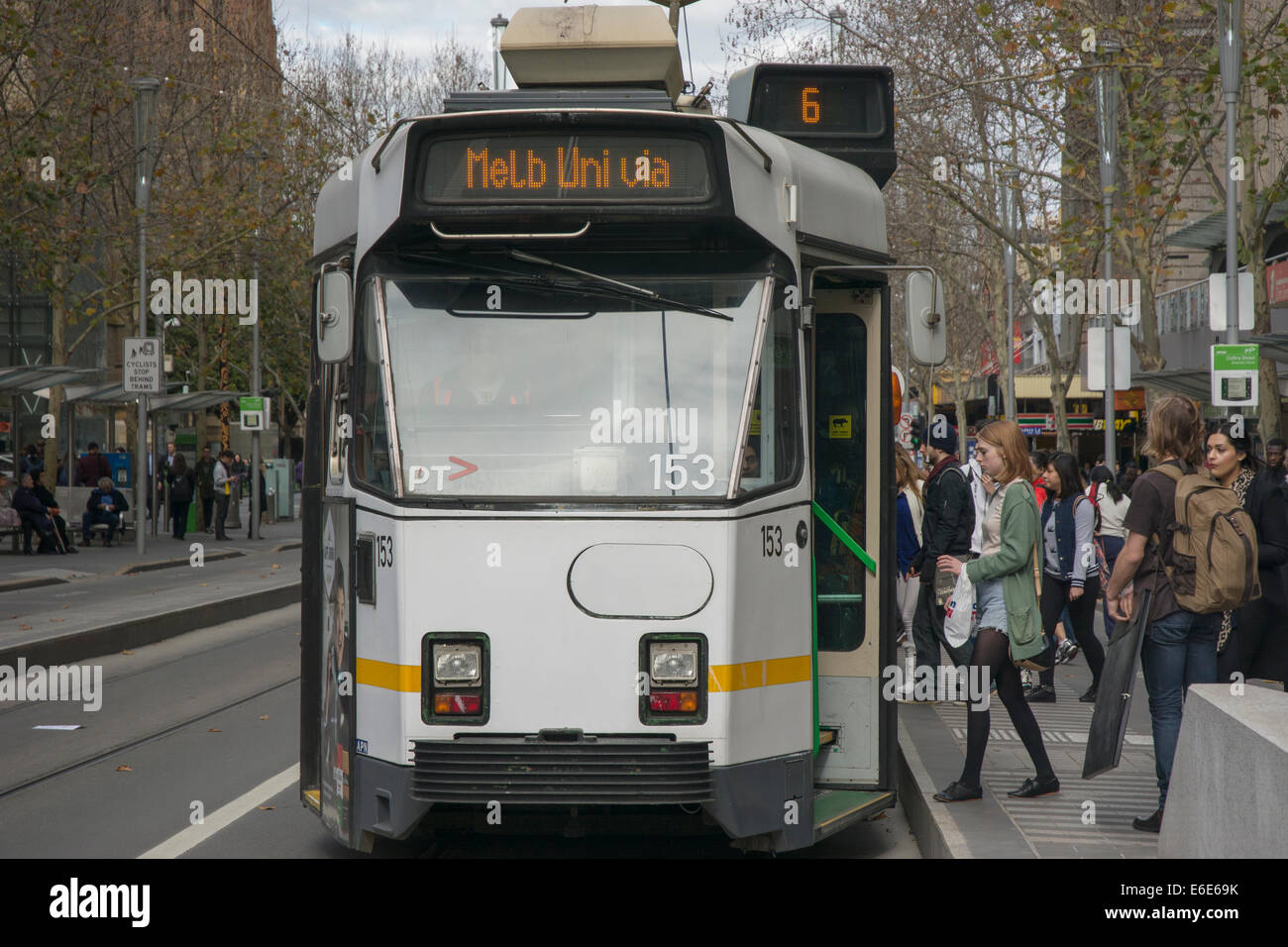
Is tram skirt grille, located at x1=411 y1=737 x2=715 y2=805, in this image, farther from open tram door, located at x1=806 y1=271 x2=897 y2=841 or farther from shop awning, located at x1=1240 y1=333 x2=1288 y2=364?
shop awning, located at x1=1240 y1=333 x2=1288 y2=364

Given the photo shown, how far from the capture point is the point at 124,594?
18.3 meters

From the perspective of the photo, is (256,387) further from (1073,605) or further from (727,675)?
(727,675)

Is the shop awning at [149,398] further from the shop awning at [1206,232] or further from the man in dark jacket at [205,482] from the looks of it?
the shop awning at [1206,232]

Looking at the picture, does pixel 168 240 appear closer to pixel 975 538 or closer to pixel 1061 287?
pixel 1061 287

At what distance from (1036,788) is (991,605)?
2.85ft

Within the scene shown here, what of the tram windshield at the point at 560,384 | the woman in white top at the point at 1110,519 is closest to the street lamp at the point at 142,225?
the woman in white top at the point at 1110,519

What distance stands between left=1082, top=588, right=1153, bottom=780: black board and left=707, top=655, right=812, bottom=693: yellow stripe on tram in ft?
4.68

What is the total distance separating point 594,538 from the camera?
5434mm

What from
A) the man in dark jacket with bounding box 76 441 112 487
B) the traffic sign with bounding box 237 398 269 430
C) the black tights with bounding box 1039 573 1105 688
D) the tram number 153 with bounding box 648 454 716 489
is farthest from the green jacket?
the traffic sign with bounding box 237 398 269 430

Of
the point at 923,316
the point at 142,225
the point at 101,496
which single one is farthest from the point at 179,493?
the point at 923,316

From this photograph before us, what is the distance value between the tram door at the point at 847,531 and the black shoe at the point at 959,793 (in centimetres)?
56

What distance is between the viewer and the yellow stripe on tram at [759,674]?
5371 mm

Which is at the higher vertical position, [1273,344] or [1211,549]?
[1273,344]
